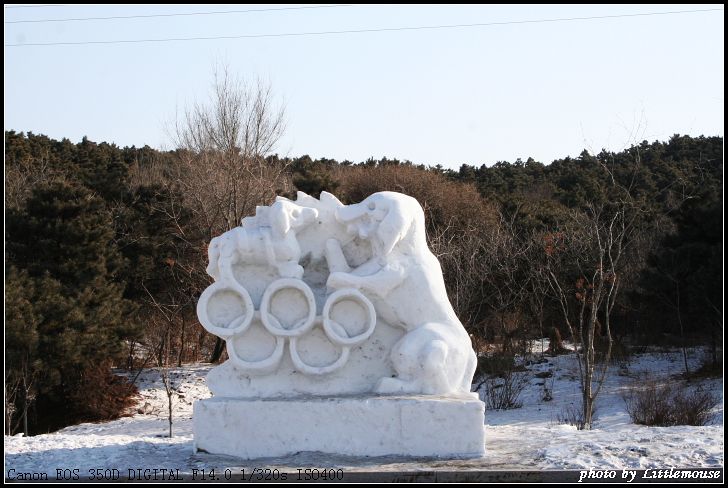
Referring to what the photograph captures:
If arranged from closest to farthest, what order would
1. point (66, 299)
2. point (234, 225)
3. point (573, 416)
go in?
1. point (573, 416)
2. point (66, 299)
3. point (234, 225)

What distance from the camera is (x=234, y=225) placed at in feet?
51.5

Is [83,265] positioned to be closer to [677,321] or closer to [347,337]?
[347,337]

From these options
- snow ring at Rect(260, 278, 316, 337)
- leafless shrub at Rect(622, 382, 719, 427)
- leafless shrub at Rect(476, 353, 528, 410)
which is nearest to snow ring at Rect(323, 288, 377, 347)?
snow ring at Rect(260, 278, 316, 337)

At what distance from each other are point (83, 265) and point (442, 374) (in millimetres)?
7923

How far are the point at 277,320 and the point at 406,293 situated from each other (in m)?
0.92

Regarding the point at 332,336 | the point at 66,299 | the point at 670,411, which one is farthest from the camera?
the point at 66,299

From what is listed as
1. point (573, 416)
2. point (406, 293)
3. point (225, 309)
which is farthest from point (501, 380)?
point (225, 309)

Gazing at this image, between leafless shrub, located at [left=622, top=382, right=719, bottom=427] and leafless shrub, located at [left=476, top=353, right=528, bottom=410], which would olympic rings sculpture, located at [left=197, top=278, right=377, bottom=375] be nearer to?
leafless shrub, located at [left=622, top=382, right=719, bottom=427]

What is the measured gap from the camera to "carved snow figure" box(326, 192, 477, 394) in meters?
6.35

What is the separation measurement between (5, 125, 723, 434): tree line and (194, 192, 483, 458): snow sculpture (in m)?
4.68

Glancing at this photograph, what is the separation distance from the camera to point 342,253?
6660mm

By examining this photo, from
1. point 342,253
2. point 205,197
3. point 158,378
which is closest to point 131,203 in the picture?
point 205,197

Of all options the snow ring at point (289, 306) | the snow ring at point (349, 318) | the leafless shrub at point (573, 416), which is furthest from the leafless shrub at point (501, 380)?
the snow ring at point (289, 306)

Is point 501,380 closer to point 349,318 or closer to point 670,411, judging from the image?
point 670,411
